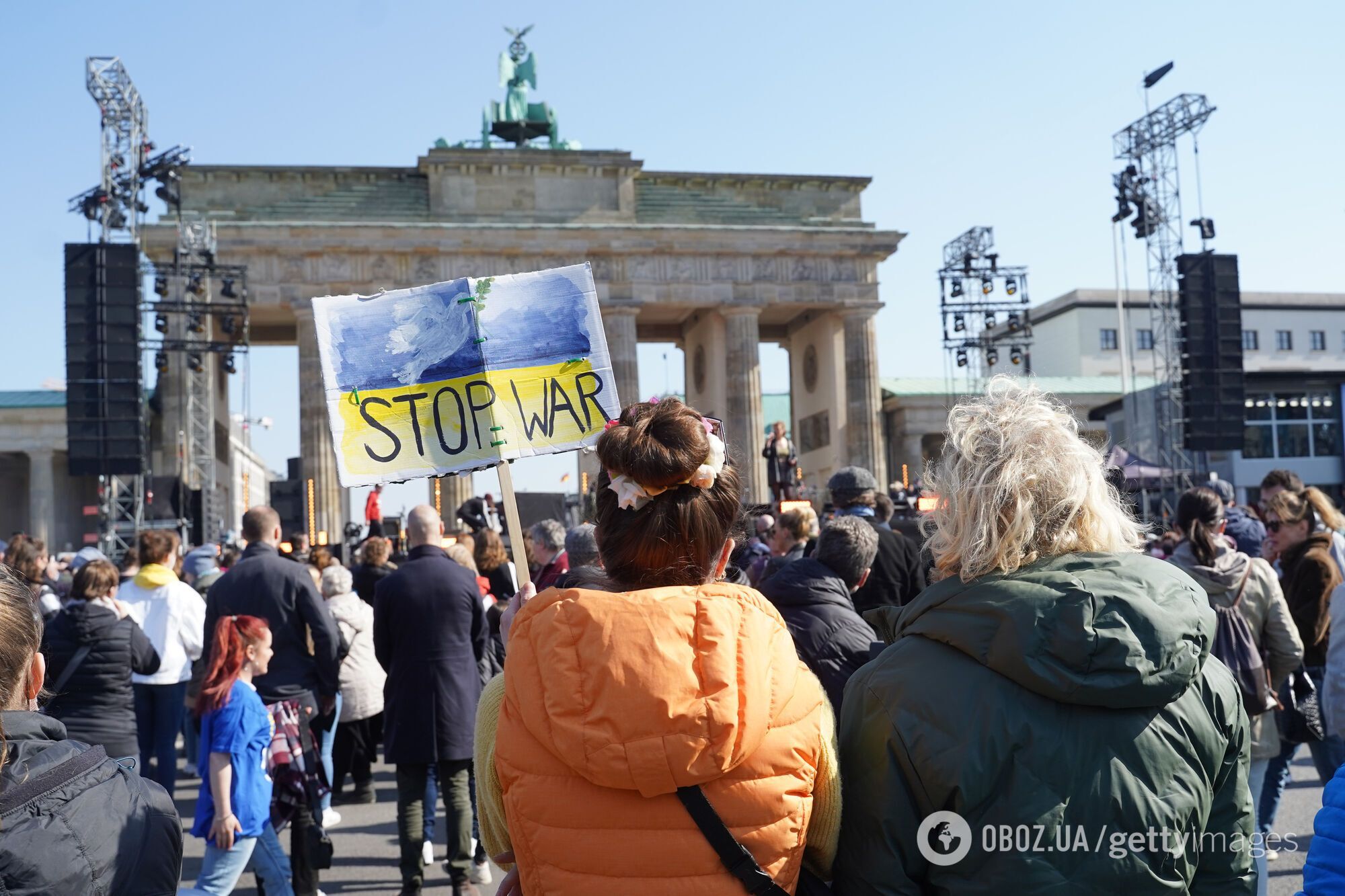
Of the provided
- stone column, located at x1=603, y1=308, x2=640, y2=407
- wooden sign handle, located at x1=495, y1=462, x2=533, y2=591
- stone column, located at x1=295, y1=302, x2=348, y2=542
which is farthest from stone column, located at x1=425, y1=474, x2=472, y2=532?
wooden sign handle, located at x1=495, y1=462, x2=533, y2=591

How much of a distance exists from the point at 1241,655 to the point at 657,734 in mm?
4039

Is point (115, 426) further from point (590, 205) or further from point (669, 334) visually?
point (669, 334)

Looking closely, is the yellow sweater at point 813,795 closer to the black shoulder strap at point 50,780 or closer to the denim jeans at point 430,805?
the black shoulder strap at point 50,780

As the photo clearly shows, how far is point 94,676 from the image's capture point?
19.1 ft

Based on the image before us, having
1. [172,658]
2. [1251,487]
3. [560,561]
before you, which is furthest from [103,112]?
[1251,487]

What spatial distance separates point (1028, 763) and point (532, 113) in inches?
1809

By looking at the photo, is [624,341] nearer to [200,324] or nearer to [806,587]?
[200,324]

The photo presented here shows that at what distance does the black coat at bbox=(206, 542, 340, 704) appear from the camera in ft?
21.4

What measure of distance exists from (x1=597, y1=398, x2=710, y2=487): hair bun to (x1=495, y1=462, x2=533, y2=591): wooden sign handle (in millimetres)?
706

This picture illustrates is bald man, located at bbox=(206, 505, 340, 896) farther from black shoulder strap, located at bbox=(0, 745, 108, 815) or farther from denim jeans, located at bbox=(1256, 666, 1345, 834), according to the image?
denim jeans, located at bbox=(1256, 666, 1345, 834)

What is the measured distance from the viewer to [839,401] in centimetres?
4394

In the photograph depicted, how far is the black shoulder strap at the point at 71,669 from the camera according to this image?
226 inches

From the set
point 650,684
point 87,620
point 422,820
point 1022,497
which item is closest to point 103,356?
point 87,620

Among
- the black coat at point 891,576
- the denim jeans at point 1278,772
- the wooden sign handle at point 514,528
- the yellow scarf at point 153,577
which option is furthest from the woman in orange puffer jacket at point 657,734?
the yellow scarf at point 153,577
